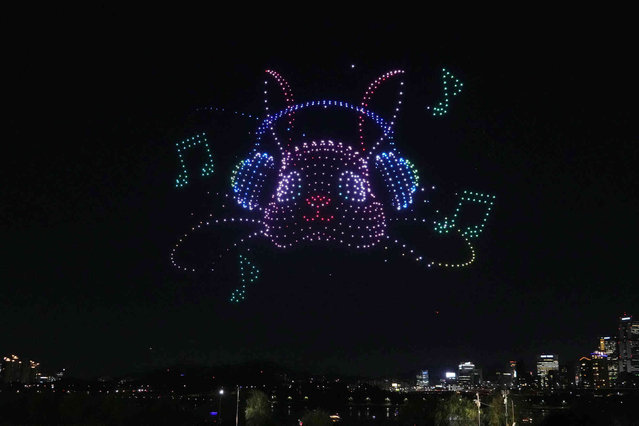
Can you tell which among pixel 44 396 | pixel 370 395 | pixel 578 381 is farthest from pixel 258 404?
pixel 578 381

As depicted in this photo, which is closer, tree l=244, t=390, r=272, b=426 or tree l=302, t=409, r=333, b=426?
tree l=302, t=409, r=333, b=426

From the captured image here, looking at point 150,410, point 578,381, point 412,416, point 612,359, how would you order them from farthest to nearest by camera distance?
point 612,359 < point 578,381 < point 412,416 < point 150,410

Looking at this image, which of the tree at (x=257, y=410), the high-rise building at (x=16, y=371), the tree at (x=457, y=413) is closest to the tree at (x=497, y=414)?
the tree at (x=457, y=413)

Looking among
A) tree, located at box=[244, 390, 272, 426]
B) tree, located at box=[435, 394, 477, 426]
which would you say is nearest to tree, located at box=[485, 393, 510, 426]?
tree, located at box=[435, 394, 477, 426]

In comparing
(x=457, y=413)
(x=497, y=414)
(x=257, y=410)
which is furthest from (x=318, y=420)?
(x=497, y=414)

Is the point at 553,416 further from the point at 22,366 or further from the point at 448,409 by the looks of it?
the point at 22,366

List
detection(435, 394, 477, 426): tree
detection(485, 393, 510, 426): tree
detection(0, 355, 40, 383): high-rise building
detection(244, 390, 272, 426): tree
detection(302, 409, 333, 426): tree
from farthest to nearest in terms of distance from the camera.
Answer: detection(0, 355, 40, 383): high-rise building < detection(244, 390, 272, 426): tree < detection(435, 394, 477, 426): tree < detection(485, 393, 510, 426): tree < detection(302, 409, 333, 426): tree

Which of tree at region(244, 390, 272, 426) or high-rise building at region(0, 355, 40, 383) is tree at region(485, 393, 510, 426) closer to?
tree at region(244, 390, 272, 426)

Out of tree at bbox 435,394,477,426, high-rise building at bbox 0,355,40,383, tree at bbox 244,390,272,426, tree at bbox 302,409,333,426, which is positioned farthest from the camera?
high-rise building at bbox 0,355,40,383
